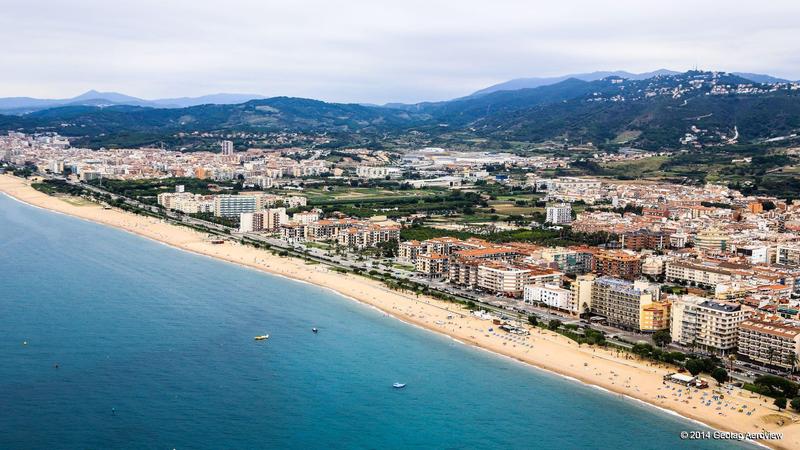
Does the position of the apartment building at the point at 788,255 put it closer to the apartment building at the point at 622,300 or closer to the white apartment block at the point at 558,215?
the apartment building at the point at 622,300

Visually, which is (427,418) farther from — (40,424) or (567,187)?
(567,187)

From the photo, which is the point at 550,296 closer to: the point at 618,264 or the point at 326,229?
the point at 618,264

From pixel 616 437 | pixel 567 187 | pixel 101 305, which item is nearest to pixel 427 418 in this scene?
pixel 616 437

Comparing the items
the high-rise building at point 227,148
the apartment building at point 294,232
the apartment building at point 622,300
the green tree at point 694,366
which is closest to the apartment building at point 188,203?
the apartment building at point 294,232

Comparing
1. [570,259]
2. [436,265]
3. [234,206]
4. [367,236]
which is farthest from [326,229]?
[570,259]

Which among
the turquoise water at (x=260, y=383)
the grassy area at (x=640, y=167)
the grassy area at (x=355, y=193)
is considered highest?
the grassy area at (x=640, y=167)

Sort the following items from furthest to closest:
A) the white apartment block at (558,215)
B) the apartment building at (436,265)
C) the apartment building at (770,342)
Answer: the white apartment block at (558,215)
the apartment building at (436,265)
the apartment building at (770,342)
